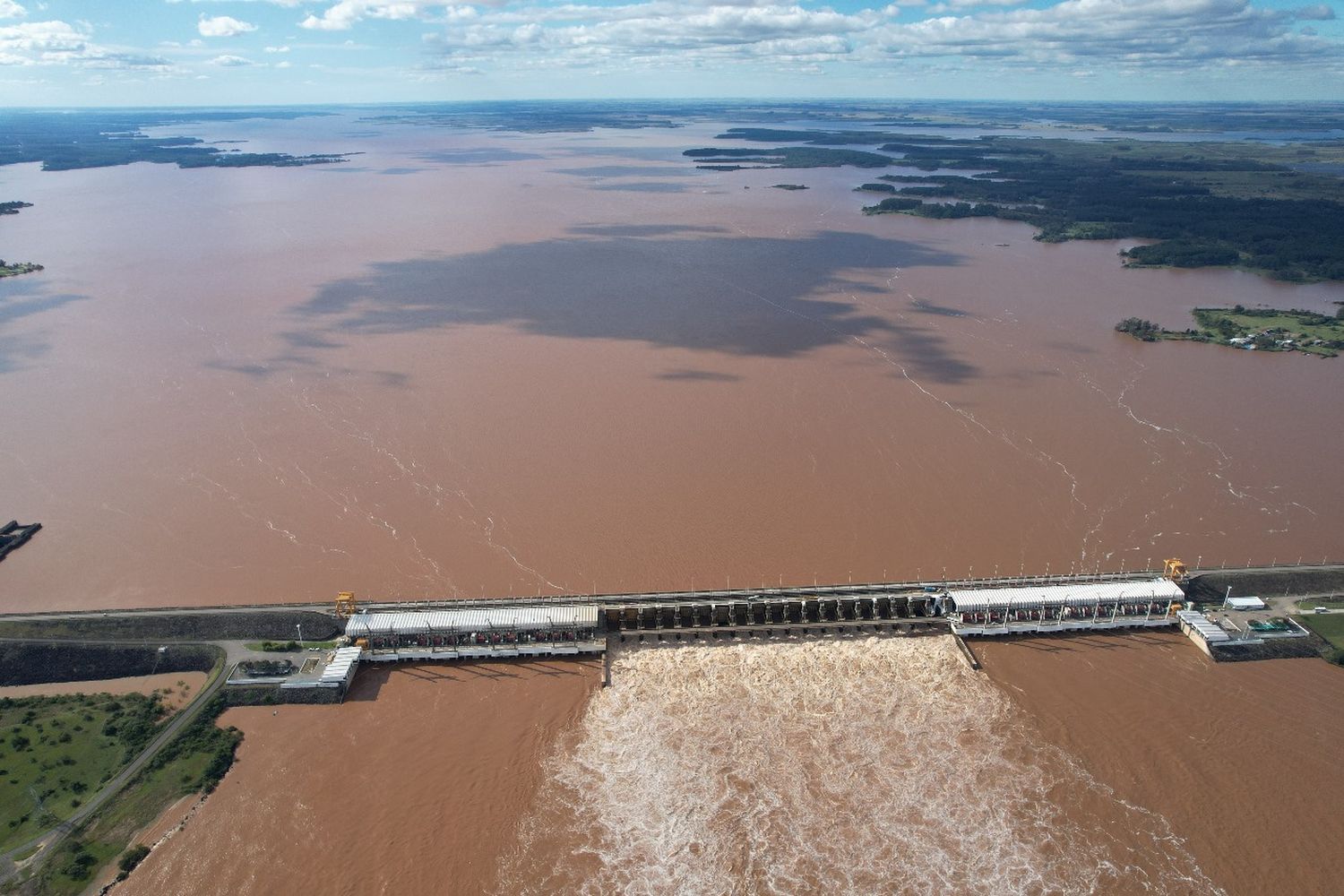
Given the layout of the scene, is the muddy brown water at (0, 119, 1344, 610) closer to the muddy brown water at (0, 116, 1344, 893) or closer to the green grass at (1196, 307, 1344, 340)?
the muddy brown water at (0, 116, 1344, 893)

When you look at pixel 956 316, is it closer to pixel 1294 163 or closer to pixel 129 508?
pixel 129 508

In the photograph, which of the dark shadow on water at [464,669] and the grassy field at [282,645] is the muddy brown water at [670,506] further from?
the grassy field at [282,645]

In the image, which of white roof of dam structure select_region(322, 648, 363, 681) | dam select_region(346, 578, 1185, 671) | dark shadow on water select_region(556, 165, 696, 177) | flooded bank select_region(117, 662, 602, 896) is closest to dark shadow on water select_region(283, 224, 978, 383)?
dam select_region(346, 578, 1185, 671)

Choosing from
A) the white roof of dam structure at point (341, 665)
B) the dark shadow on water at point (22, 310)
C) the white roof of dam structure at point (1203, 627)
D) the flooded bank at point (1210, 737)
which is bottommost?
the flooded bank at point (1210, 737)

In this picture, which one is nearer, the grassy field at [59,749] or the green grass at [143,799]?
the green grass at [143,799]

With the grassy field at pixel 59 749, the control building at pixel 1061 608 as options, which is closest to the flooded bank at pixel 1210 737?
the control building at pixel 1061 608
